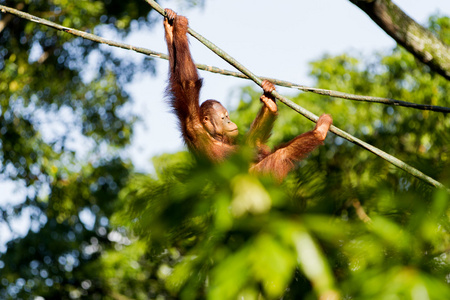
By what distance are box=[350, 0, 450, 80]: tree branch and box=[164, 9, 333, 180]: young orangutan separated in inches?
42.8

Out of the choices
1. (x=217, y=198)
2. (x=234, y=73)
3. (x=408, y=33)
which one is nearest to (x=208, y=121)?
(x=234, y=73)

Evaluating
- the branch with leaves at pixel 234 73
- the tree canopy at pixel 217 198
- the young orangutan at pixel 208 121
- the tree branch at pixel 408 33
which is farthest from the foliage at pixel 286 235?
the tree branch at pixel 408 33

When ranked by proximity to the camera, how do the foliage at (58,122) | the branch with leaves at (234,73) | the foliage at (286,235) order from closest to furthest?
the foliage at (286,235)
the branch with leaves at (234,73)
the foliage at (58,122)

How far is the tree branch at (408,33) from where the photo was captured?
16.1 ft

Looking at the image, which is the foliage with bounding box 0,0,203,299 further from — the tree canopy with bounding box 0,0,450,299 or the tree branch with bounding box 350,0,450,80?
the tree branch with bounding box 350,0,450,80

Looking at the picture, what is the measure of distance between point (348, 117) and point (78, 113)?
536 cm

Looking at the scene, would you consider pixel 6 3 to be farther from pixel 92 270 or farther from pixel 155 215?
pixel 155 215

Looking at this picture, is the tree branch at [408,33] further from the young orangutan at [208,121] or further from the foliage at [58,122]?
the foliage at [58,122]

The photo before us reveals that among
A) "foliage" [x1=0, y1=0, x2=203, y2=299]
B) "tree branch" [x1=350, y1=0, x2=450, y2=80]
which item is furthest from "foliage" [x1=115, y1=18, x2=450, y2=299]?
"foliage" [x1=0, y1=0, x2=203, y2=299]

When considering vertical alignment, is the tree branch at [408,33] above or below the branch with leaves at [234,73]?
above

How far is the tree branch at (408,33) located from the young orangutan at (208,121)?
1088 mm

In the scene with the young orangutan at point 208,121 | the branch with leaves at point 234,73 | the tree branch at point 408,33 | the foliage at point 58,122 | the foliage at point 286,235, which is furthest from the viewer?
the foliage at point 58,122

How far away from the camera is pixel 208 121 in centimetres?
498

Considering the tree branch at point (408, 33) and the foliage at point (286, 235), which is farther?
the tree branch at point (408, 33)
